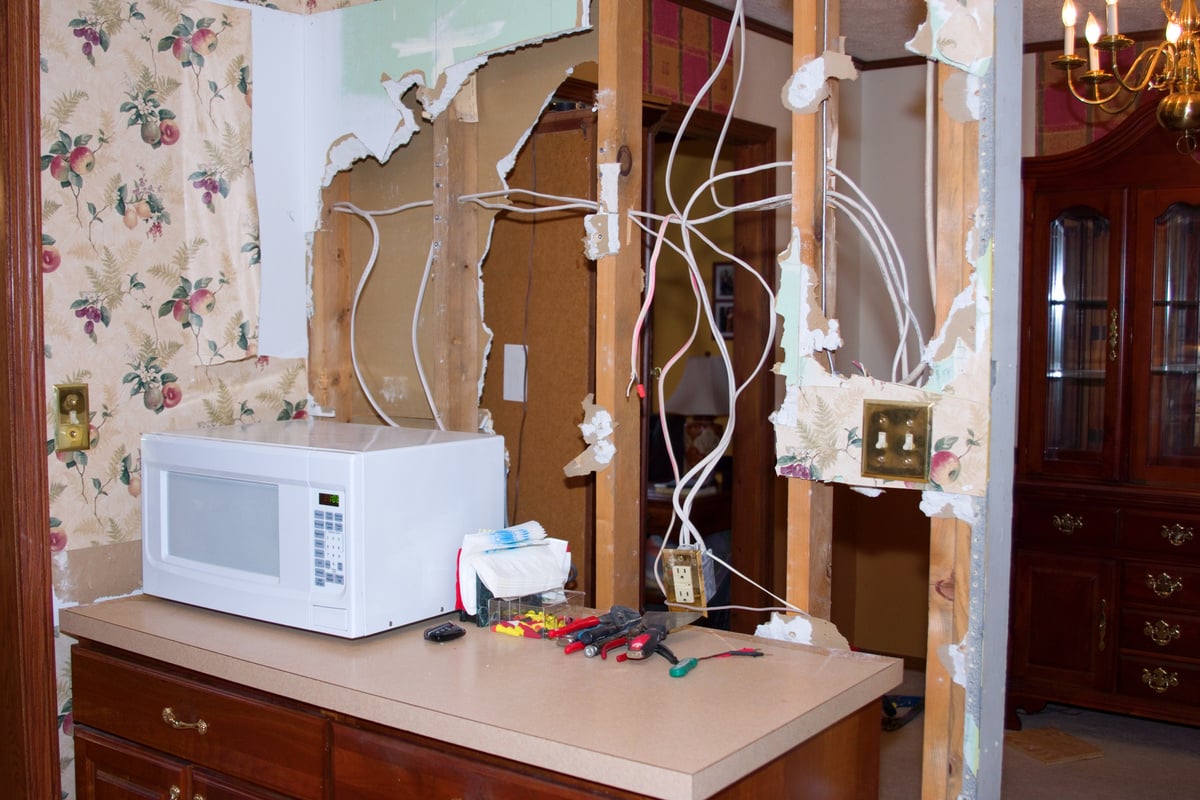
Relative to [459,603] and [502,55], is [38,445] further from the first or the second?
[502,55]

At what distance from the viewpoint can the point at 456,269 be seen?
2232 millimetres

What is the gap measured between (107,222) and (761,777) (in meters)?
1.59

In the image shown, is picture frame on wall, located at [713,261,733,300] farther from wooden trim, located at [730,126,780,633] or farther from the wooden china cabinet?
the wooden china cabinet

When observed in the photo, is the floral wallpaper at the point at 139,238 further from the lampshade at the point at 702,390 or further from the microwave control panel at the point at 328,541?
the lampshade at the point at 702,390

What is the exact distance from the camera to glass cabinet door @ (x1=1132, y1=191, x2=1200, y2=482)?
3488 mm

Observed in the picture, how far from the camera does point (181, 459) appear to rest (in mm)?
2016

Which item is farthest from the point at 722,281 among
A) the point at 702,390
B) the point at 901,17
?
the point at 901,17

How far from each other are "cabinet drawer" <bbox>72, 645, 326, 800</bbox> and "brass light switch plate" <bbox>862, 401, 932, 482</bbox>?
2.99 feet

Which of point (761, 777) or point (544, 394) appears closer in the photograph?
point (761, 777)

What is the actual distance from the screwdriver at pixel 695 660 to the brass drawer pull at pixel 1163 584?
7.73 feet

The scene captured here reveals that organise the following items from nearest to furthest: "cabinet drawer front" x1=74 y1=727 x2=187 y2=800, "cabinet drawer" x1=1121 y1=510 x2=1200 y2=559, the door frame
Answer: "cabinet drawer front" x1=74 y1=727 x2=187 y2=800
"cabinet drawer" x1=1121 y1=510 x2=1200 y2=559
the door frame

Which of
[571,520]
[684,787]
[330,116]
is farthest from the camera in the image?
[571,520]

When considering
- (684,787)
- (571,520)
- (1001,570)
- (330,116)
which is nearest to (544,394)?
(571,520)

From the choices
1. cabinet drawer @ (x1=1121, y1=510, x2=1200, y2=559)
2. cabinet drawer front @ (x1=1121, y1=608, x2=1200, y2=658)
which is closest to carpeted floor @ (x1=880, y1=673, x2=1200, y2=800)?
cabinet drawer front @ (x1=1121, y1=608, x2=1200, y2=658)
